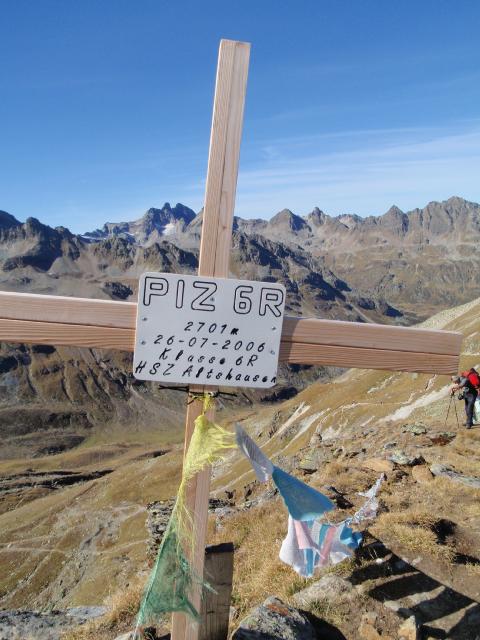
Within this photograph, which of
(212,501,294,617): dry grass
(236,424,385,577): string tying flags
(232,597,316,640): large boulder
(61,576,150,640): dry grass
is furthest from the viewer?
(212,501,294,617): dry grass

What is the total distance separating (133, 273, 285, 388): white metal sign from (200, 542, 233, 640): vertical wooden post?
245 centimetres

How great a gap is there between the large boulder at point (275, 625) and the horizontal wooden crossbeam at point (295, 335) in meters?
3.80

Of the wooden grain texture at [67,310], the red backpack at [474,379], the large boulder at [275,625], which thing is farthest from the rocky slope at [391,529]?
the wooden grain texture at [67,310]

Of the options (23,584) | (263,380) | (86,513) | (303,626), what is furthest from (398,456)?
(86,513)

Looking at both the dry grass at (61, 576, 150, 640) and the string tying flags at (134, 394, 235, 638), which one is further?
the dry grass at (61, 576, 150, 640)

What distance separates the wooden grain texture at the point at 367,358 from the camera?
4.21 metres

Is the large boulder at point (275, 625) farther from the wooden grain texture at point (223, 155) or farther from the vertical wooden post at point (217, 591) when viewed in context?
the wooden grain texture at point (223, 155)

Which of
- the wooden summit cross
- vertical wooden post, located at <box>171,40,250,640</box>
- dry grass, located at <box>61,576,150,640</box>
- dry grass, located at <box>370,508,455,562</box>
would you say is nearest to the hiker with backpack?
dry grass, located at <box>370,508,455,562</box>

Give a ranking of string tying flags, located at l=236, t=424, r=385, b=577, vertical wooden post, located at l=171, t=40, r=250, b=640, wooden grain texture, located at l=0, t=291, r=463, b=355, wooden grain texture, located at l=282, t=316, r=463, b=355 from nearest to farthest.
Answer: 1. vertical wooden post, located at l=171, t=40, r=250, b=640
2. wooden grain texture, located at l=0, t=291, r=463, b=355
3. wooden grain texture, located at l=282, t=316, r=463, b=355
4. string tying flags, located at l=236, t=424, r=385, b=577

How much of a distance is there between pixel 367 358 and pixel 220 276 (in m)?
1.54

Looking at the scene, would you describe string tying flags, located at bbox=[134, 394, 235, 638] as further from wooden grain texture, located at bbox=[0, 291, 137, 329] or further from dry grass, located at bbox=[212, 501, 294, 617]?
dry grass, located at bbox=[212, 501, 294, 617]

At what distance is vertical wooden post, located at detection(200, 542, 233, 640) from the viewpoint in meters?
5.30

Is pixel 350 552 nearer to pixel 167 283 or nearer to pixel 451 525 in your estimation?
pixel 451 525

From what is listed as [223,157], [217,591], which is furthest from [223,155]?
[217,591]
